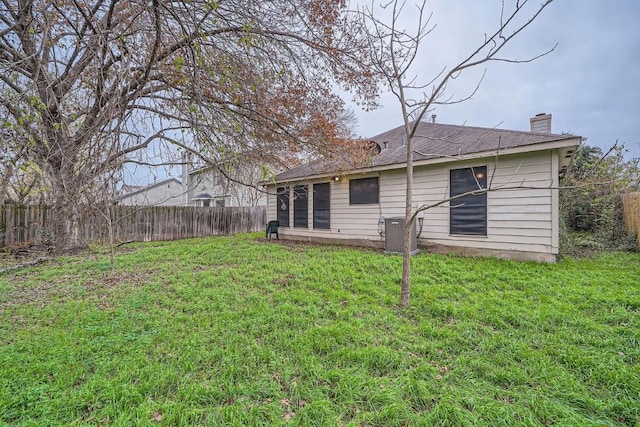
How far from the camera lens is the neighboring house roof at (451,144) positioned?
511 centimetres

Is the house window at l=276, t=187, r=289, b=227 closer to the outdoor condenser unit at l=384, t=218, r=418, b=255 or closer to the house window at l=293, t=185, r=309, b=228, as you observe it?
the house window at l=293, t=185, r=309, b=228

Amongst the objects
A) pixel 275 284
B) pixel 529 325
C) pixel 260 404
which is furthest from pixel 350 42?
pixel 260 404

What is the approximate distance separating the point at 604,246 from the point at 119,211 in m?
14.7

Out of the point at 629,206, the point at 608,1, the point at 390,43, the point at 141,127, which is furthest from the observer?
the point at 608,1

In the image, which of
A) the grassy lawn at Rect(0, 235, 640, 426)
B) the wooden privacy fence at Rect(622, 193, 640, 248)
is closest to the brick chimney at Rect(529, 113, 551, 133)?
the wooden privacy fence at Rect(622, 193, 640, 248)

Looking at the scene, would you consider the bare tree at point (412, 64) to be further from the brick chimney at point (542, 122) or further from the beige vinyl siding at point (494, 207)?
the brick chimney at point (542, 122)

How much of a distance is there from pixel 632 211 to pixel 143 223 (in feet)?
49.0

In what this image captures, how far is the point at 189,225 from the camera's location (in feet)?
37.7

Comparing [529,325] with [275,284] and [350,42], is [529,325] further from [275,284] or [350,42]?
[350,42]

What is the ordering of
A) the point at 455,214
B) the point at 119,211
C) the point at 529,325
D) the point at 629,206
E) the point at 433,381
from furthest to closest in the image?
the point at 119,211, the point at 629,206, the point at 455,214, the point at 529,325, the point at 433,381

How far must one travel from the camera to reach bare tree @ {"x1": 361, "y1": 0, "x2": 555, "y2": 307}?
3057 mm

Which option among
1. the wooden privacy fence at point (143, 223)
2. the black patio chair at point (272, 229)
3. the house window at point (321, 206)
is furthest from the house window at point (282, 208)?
the wooden privacy fence at point (143, 223)

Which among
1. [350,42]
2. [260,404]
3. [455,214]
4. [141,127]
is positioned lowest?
[260,404]

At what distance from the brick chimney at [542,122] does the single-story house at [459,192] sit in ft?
0.07
